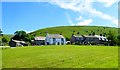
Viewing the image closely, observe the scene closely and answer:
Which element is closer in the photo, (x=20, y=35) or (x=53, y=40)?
(x=53, y=40)

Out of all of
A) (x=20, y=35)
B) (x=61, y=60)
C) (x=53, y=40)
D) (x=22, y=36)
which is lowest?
(x=61, y=60)

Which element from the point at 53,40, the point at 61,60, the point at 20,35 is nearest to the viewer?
the point at 61,60

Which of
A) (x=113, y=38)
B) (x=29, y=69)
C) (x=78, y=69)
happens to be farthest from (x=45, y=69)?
(x=113, y=38)

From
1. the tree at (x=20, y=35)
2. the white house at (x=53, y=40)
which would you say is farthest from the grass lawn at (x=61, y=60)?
the tree at (x=20, y=35)

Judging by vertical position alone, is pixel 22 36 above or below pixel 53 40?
above

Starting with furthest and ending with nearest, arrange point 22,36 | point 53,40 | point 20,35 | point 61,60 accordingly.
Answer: point 20,35 < point 22,36 < point 53,40 < point 61,60

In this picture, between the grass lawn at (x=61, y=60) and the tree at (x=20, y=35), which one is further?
the tree at (x=20, y=35)

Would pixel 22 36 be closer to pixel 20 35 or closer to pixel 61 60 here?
pixel 20 35

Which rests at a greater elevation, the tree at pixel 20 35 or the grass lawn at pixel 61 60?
the tree at pixel 20 35

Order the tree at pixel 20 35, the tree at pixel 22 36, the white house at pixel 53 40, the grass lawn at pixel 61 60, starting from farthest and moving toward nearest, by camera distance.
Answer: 1. the tree at pixel 20 35
2. the tree at pixel 22 36
3. the white house at pixel 53 40
4. the grass lawn at pixel 61 60

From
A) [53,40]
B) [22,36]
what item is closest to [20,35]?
[22,36]

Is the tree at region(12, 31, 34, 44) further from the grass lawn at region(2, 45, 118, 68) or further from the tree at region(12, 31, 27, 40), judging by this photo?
the grass lawn at region(2, 45, 118, 68)

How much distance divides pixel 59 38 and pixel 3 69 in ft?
556

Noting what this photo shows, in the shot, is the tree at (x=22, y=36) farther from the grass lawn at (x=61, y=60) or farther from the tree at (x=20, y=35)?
the grass lawn at (x=61, y=60)
